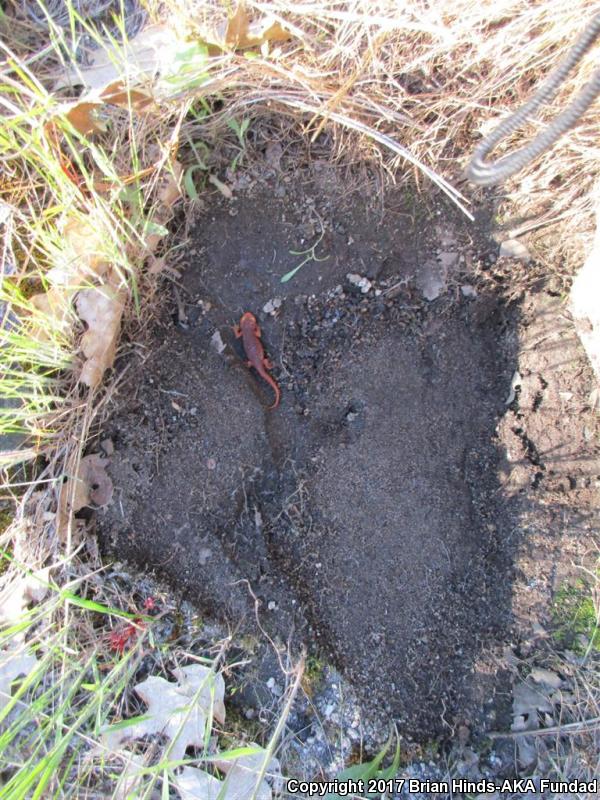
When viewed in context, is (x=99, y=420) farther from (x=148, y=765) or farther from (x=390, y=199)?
(x=390, y=199)

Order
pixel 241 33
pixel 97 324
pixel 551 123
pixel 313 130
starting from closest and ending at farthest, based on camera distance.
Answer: pixel 551 123 → pixel 241 33 → pixel 97 324 → pixel 313 130

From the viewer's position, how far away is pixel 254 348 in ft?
8.71

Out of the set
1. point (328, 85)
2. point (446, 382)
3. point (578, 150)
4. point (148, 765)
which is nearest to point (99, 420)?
point (148, 765)

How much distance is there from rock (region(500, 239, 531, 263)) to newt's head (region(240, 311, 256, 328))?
3.92 feet

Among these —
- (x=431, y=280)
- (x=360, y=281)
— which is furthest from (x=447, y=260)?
(x=360, y=281)

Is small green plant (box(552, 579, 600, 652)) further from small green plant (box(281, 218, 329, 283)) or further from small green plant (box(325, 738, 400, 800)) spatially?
small green plant (box(281, 218, 329, 283))

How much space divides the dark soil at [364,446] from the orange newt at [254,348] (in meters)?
0.04

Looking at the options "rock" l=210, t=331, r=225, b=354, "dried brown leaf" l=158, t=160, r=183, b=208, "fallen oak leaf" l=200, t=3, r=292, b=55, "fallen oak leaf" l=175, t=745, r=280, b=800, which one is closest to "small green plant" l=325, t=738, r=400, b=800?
"fallen oak leaf" l=175, t=745, r=280, b=800

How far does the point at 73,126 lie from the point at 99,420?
124 cm

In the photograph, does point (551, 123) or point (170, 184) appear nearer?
point (551, 123)

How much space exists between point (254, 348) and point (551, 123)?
150 cm

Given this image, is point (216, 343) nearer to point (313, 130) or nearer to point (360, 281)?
point (360, 281)

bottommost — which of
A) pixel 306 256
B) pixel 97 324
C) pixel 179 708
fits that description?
pixel 179 708

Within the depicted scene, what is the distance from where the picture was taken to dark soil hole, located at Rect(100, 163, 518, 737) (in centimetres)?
240
